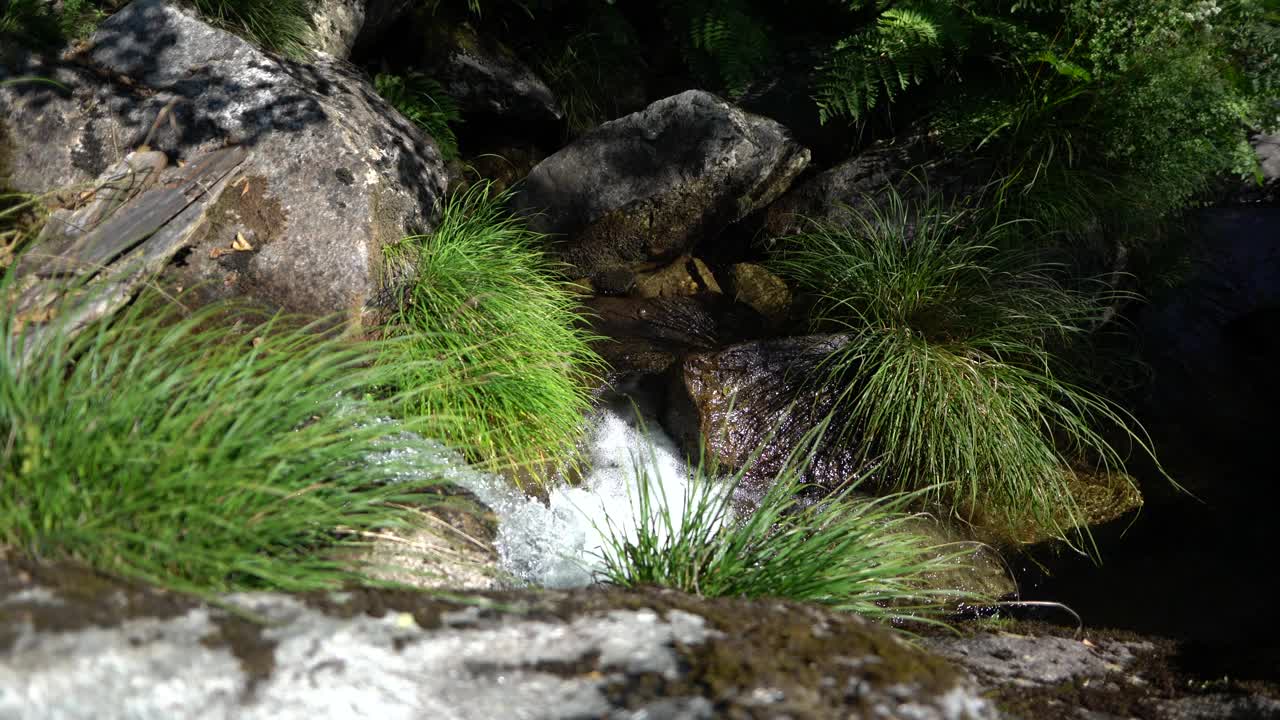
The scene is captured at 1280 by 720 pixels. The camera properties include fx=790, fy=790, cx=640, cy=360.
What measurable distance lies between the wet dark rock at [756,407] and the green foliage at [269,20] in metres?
2.96

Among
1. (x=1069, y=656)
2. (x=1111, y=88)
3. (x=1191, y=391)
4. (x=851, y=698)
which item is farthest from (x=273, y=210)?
(x=1191, y=391)

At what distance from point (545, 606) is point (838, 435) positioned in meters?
2.82

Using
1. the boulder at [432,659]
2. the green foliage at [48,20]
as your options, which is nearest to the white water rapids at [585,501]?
the boulder at [432,659]

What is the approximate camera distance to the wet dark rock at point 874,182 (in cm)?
534

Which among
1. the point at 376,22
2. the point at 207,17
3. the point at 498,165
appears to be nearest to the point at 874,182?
the point at 498,165

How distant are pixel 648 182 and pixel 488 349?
205 centimetres

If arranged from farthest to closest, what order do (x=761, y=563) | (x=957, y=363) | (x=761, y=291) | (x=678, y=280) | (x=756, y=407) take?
(x=678, y=280)
(x=761, y=291)
(x=756, y=407)
(x=957, y=363)
(x=761, y=563)

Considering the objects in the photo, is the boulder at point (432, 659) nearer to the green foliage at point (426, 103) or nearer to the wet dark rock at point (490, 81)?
the green foliage at point (426, 103)

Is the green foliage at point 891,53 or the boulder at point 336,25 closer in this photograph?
the boulder at point 336,25

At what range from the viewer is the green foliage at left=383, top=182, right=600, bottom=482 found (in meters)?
3.57

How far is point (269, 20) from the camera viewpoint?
4.53 metres

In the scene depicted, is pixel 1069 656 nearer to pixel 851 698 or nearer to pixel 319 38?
pixel 851 698

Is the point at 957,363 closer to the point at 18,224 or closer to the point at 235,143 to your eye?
the point at 235,143

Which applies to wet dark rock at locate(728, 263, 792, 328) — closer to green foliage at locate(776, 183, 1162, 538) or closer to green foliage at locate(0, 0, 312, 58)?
green foliage at locate(776, 183, 1162, 538)
